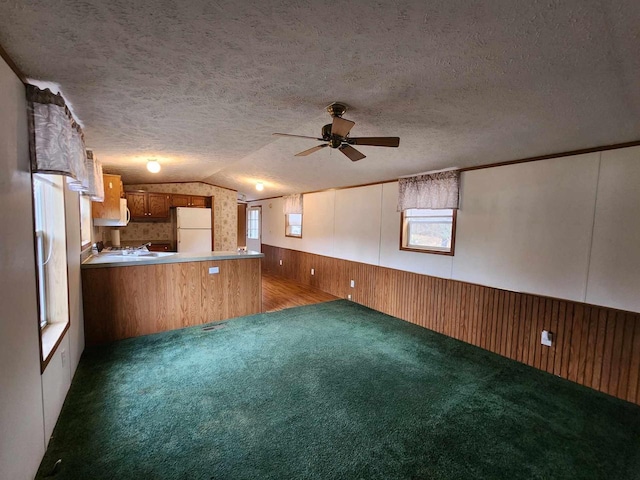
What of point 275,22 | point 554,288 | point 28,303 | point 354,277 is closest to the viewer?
point 275,22

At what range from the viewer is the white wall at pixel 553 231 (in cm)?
234

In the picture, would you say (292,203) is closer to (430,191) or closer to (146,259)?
(430,191)

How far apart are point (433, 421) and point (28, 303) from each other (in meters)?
2.59

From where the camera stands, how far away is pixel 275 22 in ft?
3.79

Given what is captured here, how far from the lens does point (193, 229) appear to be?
6156 millimetres

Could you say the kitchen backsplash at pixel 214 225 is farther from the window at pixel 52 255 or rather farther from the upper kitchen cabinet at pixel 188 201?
the window at pixel 52 255

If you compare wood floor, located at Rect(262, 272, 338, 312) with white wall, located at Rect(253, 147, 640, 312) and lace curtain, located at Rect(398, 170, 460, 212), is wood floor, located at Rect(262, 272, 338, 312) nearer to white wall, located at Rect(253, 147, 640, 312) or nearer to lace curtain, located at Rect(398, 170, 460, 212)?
white wall, located at Rect(253, 147, 640, 312)

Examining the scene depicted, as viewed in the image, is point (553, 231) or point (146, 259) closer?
point (553, 231)

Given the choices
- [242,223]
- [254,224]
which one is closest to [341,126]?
[254,224]

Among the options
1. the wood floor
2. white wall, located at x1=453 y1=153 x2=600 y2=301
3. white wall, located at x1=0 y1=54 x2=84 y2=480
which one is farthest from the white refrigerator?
white wall, located at x1=453 y1=153 x2=600 y2=301

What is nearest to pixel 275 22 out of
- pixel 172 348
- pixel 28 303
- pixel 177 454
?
pixel 28 303

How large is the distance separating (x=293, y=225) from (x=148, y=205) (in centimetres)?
312

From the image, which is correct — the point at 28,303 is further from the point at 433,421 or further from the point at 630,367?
the point at 630,367

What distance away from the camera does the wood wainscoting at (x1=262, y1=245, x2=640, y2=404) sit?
2379 mm
